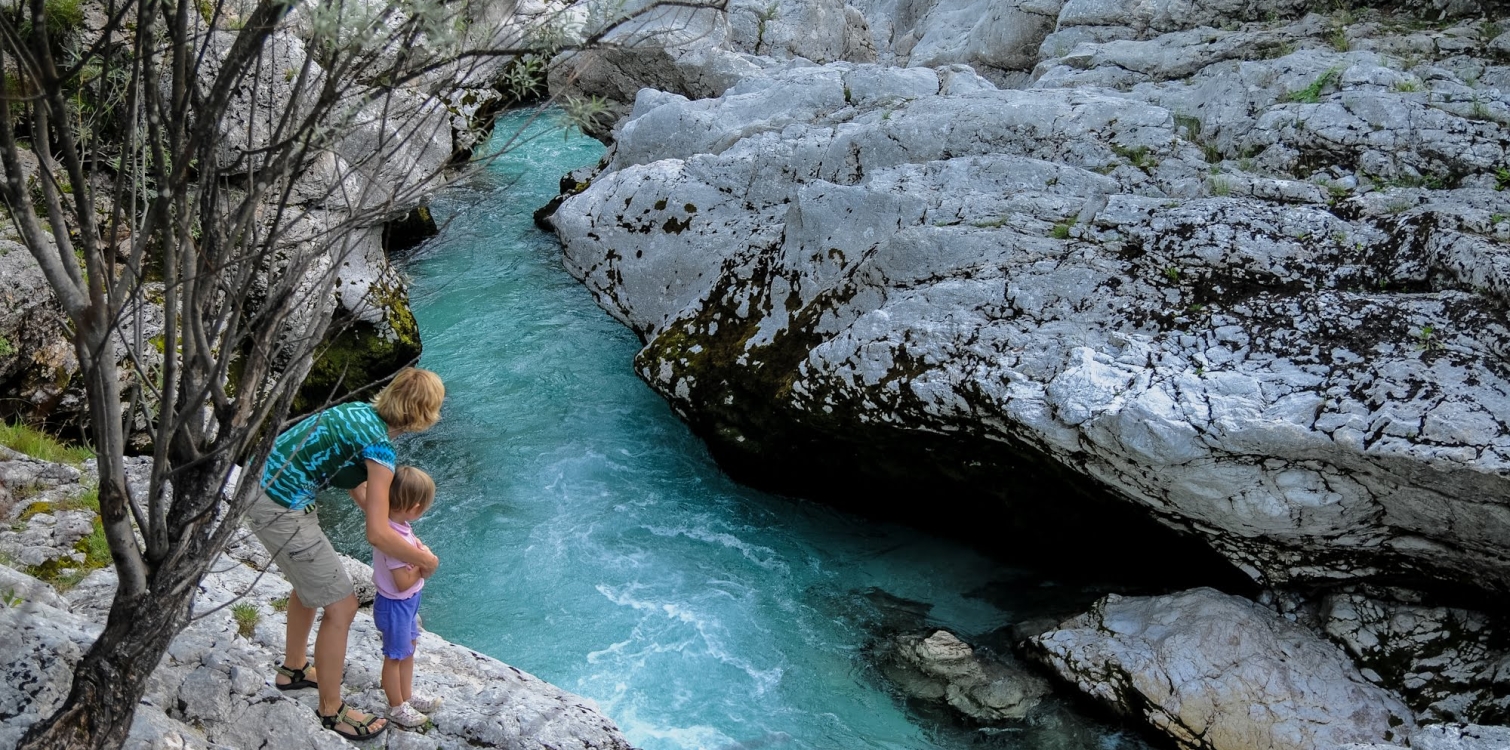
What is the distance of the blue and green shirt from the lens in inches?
193

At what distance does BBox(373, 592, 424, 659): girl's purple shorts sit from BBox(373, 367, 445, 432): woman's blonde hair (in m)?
0.99

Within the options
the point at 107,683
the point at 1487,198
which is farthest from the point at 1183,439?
the point at 107,683

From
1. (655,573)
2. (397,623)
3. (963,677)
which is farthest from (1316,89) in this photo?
(397,623)

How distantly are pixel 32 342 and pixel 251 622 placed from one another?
477cm

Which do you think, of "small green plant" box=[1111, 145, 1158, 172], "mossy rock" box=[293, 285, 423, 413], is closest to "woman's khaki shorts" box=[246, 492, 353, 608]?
"mossy rock" box=[293, 285, 423, 413]

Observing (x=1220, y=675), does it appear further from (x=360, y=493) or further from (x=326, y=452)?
(x=326, y=452)

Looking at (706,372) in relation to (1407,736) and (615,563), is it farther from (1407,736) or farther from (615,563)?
(1407,736)

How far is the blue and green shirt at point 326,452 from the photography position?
16.1ft

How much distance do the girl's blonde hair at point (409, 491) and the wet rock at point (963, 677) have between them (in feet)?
13.8

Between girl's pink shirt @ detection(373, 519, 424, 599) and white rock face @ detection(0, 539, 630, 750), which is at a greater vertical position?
girl's pink shirt @ detection(373, 519, 424, 599)

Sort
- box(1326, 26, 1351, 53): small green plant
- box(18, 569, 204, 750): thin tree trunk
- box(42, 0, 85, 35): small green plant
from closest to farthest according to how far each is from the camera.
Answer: box(18, 569, 204, 750): thin tree trunk < box(42, 0, 85, 35): small green plant < box(1326, 26, 1351, 53): small green plant

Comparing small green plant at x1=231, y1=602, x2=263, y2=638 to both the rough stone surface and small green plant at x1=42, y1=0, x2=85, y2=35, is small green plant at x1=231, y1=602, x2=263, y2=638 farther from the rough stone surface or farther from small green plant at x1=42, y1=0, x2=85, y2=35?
small green plant at x1=42, y1=0, x2=85, y2=35

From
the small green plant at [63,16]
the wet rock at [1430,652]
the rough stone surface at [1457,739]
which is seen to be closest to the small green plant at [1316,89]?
the wet rock at [1430,652]

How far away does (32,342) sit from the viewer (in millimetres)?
9086
